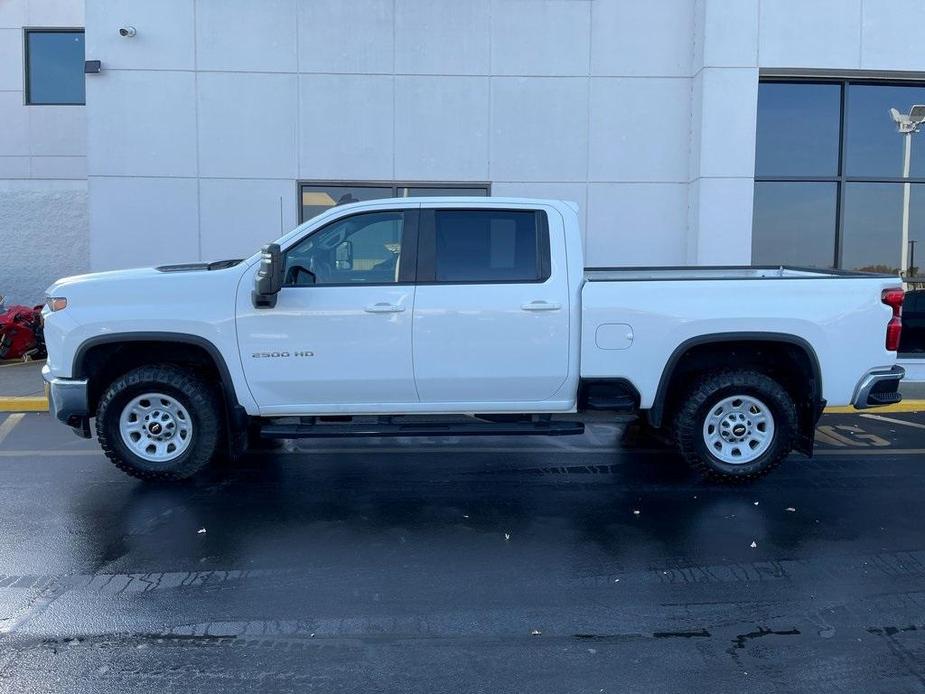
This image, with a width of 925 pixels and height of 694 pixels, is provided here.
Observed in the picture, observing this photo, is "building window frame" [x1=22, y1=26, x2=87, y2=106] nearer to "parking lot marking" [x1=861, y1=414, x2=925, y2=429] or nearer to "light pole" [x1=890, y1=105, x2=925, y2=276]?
"light pole" [x1=890, y1=105, x2=925, y2=276]

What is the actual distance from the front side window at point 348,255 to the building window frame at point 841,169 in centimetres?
747

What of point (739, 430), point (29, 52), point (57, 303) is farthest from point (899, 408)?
point (29, 52)

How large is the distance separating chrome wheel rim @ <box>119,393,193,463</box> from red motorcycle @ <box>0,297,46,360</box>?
25.1ft

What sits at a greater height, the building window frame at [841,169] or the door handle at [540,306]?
the building window frame at [841,169]

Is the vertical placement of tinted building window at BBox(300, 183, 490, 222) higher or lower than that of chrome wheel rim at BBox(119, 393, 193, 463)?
higher

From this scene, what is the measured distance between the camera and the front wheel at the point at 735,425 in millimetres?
6340

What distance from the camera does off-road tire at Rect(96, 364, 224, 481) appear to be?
6.23m

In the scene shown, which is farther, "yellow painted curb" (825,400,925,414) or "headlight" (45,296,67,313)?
"yellow painted curb" (825,400,925,414)

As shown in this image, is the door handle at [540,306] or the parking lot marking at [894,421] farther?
the parking lot marking at [894,421]

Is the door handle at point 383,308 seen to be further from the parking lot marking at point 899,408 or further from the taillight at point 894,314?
the parking lot marking at point 899,408

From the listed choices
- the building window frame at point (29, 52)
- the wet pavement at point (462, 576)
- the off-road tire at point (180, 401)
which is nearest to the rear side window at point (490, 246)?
the wet pavement at point (462, 576)

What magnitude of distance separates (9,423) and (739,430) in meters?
7.23

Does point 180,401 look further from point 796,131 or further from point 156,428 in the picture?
point 796,131

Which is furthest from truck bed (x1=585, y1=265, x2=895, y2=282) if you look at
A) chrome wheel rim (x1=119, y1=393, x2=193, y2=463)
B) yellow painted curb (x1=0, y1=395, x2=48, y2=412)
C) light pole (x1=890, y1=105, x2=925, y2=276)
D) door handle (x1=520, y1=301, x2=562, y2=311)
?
yellow painted curb (x1=0, y1=395, x2=48, y2=412)
